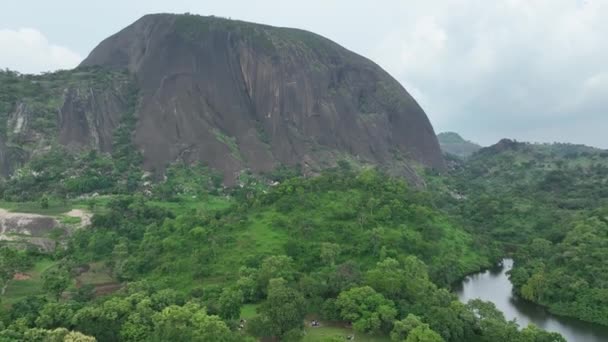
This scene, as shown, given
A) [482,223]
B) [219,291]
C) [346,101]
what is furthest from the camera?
[346,101]

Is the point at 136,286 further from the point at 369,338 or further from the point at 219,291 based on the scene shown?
the point at 369,338

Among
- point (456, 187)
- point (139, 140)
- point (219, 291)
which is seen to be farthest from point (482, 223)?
point (139, 140)

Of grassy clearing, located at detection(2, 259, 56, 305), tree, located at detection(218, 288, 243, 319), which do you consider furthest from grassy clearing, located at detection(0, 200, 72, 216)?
tree, located at detection(218, 288, 243, 319)

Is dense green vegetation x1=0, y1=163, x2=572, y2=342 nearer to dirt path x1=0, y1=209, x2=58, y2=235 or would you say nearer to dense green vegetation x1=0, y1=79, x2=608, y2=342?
dense green vegetation x1=0, y1=79, x2=608, y2=342

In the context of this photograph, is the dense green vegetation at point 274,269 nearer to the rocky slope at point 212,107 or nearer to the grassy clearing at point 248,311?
the grassy clearing at point 248,311

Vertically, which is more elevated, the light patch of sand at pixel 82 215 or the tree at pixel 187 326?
the light patch of sand at pixel 82 215

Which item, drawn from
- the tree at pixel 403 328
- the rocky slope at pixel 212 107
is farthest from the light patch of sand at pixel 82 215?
the tree at pixel 403 328

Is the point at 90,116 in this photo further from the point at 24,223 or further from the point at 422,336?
the point at 422,336
